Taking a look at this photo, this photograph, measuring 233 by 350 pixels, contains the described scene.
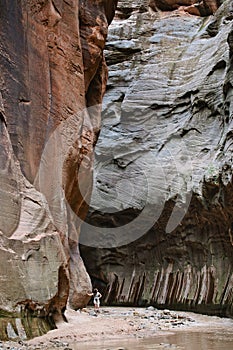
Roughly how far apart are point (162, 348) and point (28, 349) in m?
2.24

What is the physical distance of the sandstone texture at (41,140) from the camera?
10.2m

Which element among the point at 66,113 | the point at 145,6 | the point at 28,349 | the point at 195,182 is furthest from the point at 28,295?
the point at 145,6

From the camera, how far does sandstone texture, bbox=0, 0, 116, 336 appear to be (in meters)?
10.2

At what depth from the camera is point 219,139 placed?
73.2 ft

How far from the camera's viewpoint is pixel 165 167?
2408 cm

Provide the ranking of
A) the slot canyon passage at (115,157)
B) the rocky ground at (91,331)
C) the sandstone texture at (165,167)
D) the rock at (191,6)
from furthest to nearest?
1. the rock at (191,6)
2. the sandstone texture at (165,167)
3. the slot canyon passage at (115,157)
4. the rocky ground at (91,331)

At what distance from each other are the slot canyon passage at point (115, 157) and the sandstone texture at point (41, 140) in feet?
0.12

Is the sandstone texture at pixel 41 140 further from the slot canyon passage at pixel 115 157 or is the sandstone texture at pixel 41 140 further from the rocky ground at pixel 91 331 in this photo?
the rocky ground at pixel 91 331

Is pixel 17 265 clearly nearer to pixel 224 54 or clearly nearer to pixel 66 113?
pixel 66 113

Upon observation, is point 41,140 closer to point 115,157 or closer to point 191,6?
point 115,157

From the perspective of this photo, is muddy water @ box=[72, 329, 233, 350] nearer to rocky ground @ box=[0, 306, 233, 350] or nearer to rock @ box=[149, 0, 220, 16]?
Result: rocky ground @ box=[0, 306, 233, 350]

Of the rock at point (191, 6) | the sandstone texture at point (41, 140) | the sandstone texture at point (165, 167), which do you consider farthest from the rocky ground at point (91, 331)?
the rock at point (191, 6)

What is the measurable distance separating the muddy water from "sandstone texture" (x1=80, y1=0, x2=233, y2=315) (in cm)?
832

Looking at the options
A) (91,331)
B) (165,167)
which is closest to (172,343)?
(91,331)
